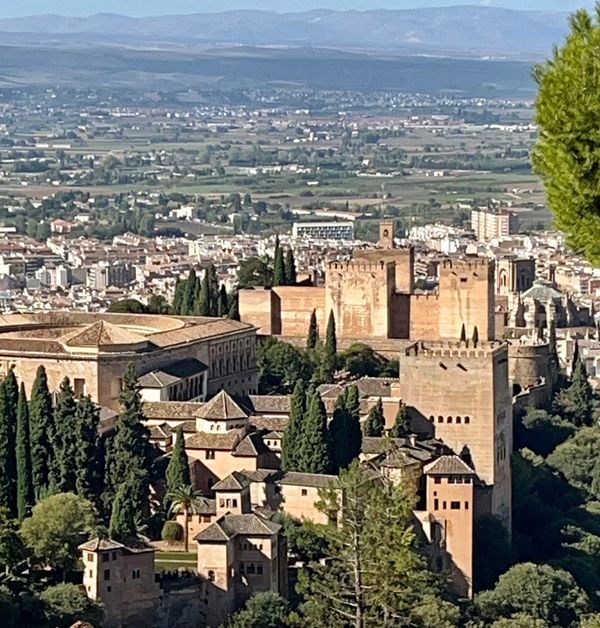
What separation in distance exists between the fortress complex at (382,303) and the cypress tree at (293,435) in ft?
36.7

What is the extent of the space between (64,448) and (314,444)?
11.9 ft

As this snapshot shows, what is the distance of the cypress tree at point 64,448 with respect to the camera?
99.5 ft

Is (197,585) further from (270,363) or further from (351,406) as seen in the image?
(270,363)

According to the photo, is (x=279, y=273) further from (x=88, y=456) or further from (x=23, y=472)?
(x=23, y=472)

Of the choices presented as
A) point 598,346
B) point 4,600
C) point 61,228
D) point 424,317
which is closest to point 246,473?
point 4,600

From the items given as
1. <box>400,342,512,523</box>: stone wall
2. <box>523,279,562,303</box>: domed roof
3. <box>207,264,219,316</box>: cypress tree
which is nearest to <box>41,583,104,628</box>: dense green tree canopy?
<box>400,342,512,523</box>: stone wall

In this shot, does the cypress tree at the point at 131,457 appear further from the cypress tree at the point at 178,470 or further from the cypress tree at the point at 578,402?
the cypress tree at the point at 578,402

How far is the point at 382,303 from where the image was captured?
44.8 meters

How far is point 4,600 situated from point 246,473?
19.9ft

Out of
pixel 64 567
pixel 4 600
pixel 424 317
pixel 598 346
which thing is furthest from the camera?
pixel 598 346

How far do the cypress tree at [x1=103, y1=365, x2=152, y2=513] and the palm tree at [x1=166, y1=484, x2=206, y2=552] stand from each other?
502 millimetres

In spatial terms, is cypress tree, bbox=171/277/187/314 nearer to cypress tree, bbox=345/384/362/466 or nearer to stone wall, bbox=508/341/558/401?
stone wall, bbox=508/341/558/401

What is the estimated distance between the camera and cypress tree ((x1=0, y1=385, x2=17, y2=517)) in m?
30.4

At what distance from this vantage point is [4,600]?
25.3 m
